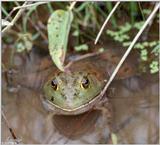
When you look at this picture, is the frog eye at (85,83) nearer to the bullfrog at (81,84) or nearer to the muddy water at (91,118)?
the bullfrog at (81,84)

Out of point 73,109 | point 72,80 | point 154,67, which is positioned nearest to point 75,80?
point 72,80

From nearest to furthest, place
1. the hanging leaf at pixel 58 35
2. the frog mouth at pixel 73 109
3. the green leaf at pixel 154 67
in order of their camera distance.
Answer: the hanging leaf at pixel 58 35 < the frog mouth at pixel 73 109 < the green leaf at pixel 154 67

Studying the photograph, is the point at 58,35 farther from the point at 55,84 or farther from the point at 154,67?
the point at 154,67

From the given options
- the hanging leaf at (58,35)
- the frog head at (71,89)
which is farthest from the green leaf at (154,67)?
the hanging leaf at (58,35)

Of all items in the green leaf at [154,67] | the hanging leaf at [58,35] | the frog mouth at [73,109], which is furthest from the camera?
the green leaf at [154,67]

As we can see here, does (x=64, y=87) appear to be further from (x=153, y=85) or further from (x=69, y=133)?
(x=153, y=85)

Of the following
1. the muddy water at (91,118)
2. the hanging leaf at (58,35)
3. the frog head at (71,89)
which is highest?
the hanging leaf at (58,35)
